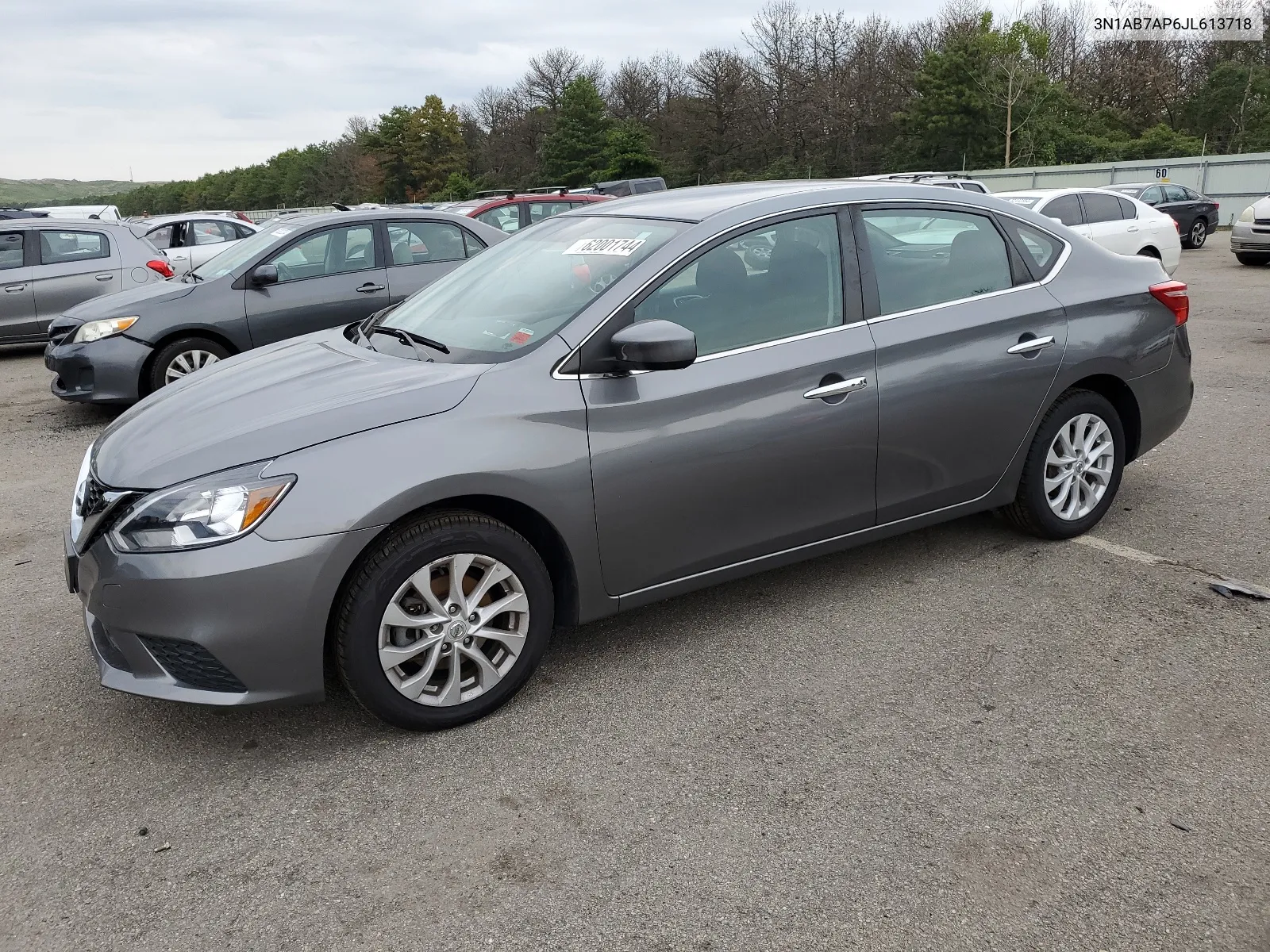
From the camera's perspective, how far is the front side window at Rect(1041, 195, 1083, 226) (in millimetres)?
13297

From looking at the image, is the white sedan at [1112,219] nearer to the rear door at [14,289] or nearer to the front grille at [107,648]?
the rear door at [14,289]

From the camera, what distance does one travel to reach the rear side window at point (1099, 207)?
1354 centimetres

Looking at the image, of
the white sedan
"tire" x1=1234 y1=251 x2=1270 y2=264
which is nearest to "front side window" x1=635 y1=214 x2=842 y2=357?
the white sedan

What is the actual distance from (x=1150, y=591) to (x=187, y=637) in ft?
11.8

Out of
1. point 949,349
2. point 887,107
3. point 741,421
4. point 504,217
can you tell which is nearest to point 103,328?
point 741,421

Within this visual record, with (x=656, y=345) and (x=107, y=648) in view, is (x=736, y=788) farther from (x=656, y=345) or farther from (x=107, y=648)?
(x=107, y=648)

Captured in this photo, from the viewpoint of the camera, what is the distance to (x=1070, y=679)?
3.54 metres

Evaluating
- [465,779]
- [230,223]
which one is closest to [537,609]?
[465,779]

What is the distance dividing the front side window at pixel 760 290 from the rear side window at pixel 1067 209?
34.7ft

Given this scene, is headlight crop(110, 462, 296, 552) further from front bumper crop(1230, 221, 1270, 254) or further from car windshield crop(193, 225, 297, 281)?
front bumper crop(1230, 221, 1270, 254)

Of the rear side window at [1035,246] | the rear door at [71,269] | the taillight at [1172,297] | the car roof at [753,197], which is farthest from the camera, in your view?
the rear door at [71,269]

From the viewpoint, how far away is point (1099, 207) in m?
13.7

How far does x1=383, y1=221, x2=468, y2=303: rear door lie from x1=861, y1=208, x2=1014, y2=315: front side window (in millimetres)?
5099

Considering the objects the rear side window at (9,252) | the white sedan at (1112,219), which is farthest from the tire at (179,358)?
the white sedan at (1112,219)
